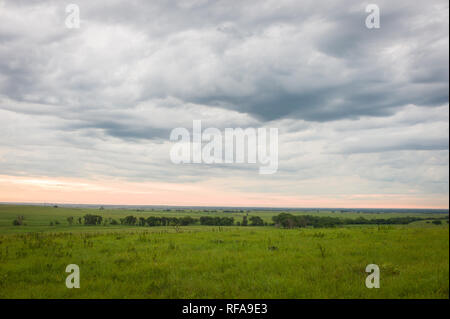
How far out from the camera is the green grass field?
891 centimetres

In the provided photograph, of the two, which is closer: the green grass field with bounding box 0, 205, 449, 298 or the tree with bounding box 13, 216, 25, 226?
the green grass field with bounding box 0, 205, 449, 298

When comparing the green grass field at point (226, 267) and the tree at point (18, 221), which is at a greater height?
the tree at point (18, 221)

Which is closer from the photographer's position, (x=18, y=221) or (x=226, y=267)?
(x=226, y=267)

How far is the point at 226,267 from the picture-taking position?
1140 cm

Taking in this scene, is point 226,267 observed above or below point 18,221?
below

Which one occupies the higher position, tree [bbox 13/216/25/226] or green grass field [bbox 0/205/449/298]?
tree [bbox 13/216/25/226]

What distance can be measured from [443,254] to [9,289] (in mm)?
17527

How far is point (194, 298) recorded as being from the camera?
8.51 meters

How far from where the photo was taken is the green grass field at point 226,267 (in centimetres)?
891

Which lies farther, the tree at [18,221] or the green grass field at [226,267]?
the tree at [18,221]
